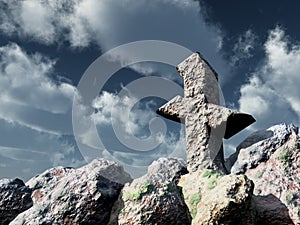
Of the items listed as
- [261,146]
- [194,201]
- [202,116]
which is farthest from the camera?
[202,116]

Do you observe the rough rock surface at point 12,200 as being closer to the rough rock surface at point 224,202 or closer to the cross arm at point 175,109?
the rough rock surface at point 224,202

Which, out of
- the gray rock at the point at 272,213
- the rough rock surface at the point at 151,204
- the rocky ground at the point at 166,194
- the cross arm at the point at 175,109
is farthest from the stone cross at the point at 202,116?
the rough rock surface at the point at 151,204

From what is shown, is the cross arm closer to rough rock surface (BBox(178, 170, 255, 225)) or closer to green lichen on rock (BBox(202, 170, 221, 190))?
green lichen on rock (BBox(202, 170, 221, 190))

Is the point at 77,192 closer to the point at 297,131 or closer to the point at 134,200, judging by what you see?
the point at 134,200

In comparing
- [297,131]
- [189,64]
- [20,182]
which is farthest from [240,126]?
[20,182]

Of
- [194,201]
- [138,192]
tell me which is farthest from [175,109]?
[138,192]

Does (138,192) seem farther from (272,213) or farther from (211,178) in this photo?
(272,213)

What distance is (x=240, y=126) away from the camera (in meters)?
8.83

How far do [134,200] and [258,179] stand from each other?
2753 mm

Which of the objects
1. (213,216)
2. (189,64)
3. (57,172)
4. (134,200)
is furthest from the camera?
(189,64)

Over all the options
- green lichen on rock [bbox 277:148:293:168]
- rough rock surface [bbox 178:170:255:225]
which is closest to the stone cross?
green lichen on rock [bbox 277:148:293:168]

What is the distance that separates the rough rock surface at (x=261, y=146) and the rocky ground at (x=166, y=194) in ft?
0.07

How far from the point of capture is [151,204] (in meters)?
6.18

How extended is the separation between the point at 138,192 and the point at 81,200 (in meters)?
0.99
